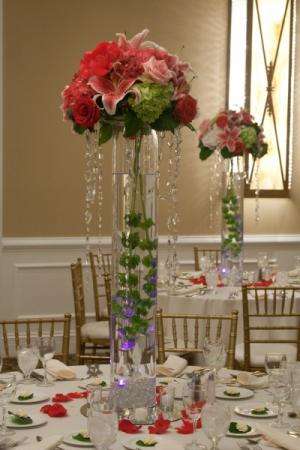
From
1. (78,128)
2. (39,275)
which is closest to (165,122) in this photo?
(78,128)

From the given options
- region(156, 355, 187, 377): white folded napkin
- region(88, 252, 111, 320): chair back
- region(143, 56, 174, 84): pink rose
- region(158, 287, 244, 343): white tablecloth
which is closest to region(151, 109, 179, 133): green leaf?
region(143, 56, 174, 84): pink rose

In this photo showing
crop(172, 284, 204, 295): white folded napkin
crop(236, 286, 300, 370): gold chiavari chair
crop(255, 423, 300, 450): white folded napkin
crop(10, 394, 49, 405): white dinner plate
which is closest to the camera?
crop(255, 423, 300, 450): white folded napkin

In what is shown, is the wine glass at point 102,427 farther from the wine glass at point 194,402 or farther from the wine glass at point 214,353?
the wine glass at point 214,353

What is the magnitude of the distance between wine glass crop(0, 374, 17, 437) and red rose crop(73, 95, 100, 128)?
2.95ft

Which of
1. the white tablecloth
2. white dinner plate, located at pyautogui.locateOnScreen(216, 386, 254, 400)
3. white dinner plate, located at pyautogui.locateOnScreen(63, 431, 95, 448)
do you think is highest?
the white tablecloth

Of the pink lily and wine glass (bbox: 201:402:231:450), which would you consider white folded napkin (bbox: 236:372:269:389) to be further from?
the pink lily

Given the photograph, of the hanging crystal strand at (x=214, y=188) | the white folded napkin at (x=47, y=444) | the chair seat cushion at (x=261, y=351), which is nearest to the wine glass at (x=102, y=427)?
the white folded napkin at (x=47, y=444)

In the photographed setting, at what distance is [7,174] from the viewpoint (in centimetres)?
710

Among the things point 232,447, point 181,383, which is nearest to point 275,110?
point 181,383

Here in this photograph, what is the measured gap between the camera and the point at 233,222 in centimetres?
575

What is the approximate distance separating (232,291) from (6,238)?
7.96 ft

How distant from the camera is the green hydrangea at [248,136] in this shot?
5.71m

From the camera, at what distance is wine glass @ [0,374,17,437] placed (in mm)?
2518

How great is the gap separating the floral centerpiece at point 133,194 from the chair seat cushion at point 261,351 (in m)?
2.30
